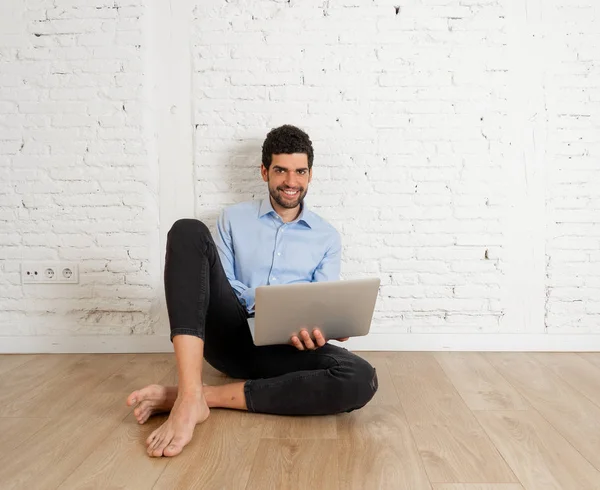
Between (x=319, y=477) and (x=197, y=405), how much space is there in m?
0.46

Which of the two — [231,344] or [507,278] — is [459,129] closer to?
[507,278]

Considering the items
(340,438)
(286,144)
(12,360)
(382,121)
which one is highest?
(382,121)

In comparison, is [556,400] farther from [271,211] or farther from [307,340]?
[271,211]

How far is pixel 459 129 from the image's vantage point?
2816mm

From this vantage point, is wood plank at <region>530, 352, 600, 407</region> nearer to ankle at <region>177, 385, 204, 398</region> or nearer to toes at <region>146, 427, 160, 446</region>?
ankle at <region>177, 385, 204, 398</region>

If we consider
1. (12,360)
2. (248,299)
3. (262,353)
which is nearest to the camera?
(262,353)

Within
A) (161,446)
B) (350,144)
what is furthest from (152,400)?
(350,144)

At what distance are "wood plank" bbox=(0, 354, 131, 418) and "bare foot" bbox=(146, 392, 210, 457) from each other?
1.59 feet

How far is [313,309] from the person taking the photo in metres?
1.79

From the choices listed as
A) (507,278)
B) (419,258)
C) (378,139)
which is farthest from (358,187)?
(507,278)

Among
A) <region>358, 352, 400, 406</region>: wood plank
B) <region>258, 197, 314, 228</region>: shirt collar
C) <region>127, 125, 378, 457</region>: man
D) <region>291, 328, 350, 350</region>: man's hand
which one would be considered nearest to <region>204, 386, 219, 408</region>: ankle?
<region>127, 125, 378, 457</region>: man

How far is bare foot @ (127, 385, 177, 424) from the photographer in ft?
6.08

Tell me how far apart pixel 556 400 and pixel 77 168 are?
2229 mm

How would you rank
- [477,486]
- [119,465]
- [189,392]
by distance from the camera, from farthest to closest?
[189,392] → [119,465] → [477,486]
